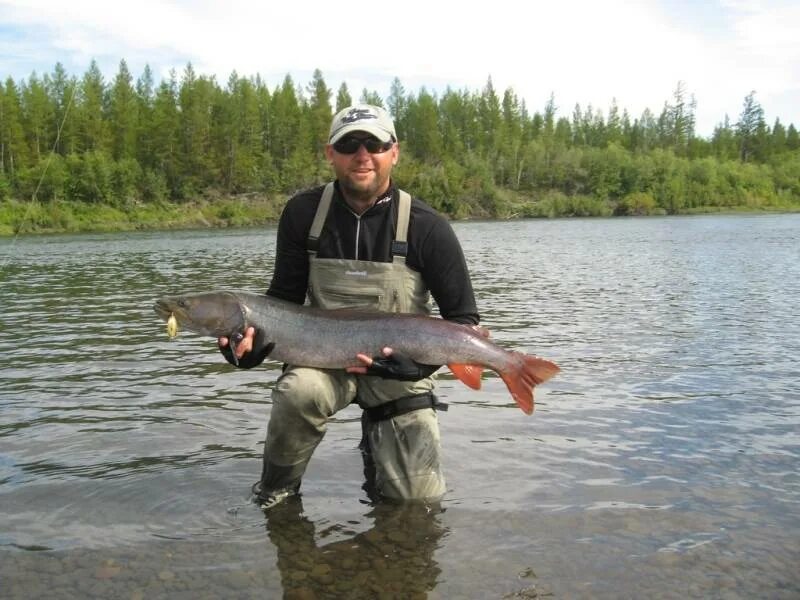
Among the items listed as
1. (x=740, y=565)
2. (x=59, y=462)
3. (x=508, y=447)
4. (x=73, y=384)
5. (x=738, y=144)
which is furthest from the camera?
(x=738, y=144)

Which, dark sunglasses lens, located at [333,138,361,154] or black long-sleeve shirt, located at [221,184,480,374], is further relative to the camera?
black long-sleeve shirt, located at [221,184,480,374]

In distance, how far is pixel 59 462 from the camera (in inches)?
244

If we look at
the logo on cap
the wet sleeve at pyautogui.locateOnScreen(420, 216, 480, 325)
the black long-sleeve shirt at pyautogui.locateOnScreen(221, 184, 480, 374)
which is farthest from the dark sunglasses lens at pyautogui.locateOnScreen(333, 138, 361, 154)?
the wet sleeve at pyautogui.locateOnScreen(420, 216, 480, 325)

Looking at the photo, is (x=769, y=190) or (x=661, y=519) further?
(x=769, y=190)

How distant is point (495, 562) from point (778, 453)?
333 cm

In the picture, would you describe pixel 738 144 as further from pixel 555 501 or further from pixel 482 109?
pixel 555 501

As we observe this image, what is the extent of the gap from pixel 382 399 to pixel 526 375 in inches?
40.4

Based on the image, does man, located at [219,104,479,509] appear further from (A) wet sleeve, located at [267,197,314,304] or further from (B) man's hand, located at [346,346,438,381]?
(B) man's hand, located at [346,346,438,381]

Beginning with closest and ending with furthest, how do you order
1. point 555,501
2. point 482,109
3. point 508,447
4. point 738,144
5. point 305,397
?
1. point 305,397
2. point 555,501
3. point 508,447
4. point 482,109
5. point 738,144

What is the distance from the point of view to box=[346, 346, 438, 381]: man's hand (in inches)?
187

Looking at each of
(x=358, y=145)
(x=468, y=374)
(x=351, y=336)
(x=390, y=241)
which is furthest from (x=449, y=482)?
(x=358, y=145)

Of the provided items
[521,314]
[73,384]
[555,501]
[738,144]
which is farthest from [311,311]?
[738,144]

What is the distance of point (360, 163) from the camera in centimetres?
495

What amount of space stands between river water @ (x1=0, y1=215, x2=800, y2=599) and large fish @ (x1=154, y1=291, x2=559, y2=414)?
1092mm
